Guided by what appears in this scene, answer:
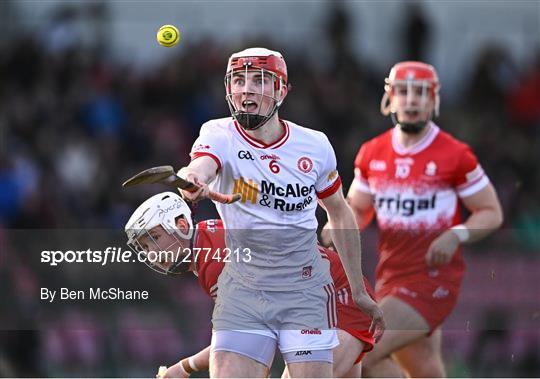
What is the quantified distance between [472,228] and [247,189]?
216cm

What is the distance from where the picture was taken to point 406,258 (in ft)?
26.3

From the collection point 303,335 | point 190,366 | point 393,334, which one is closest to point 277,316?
point 303,335

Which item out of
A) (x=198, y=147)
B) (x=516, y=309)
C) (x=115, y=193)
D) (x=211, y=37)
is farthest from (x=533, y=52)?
(x=198, y=147)

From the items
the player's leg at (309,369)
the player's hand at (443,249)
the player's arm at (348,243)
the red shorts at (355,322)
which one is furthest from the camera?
the player's hand at (443,249)

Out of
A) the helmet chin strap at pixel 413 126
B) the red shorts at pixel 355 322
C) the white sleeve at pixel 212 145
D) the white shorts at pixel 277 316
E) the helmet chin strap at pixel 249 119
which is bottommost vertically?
the red shorts at pixel 355 322

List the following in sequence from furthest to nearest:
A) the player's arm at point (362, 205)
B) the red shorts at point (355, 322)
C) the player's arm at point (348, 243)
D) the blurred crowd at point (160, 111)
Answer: the blurred crowd at point (160, 111) < the player's arm at point (362, 205) < the red shorts at point (355, 322) < the player's arm at point (348, 243)

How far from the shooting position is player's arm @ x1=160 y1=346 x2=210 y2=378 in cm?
675

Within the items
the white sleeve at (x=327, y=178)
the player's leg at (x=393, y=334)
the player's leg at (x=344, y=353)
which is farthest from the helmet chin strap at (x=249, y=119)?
the player's leg at (x=393, y=334)

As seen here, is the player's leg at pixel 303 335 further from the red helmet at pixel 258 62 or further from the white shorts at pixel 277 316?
the red helmet at pixel 258 62

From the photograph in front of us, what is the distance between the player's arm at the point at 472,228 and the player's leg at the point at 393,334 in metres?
0.30

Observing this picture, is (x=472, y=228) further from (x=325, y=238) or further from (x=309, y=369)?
(x=309, y=369)

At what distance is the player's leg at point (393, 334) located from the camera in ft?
25.2

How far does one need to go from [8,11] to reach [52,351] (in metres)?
3.78

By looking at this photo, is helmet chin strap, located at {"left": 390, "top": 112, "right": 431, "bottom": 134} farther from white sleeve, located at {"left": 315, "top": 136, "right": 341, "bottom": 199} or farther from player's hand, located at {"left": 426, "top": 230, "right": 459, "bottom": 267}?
Answer: white sleeve, located at {"left": 315, "top": 136, "right": 341, "bottom": 199}
